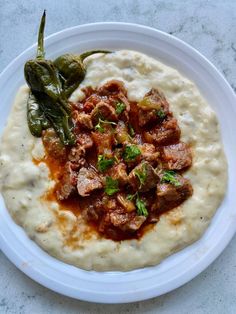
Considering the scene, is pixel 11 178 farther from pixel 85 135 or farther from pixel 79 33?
pixel 79 33

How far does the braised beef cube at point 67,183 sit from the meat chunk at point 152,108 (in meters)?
1.14

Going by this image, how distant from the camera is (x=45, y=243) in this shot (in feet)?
23.8

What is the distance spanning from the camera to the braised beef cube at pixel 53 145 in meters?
7.40

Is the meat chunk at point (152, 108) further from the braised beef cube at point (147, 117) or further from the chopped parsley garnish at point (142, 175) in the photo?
the chopped parsley garnish at point (142, 175)

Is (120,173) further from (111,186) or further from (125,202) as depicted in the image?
(125,202)

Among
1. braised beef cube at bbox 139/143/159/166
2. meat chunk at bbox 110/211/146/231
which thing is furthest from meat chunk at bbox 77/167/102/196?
braised beef cube at bbox 139/143/159/166

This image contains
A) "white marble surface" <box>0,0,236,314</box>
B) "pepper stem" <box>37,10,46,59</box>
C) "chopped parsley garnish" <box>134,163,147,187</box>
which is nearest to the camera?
"chopped parsley garnish" <box>134,163,147,187</box>

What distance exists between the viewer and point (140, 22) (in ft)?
27.0

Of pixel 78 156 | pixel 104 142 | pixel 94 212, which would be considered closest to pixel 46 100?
pixel 78 156

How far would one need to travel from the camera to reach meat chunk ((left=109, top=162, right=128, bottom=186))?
23.4 ft

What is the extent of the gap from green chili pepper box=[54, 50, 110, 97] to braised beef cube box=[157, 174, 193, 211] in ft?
6.14

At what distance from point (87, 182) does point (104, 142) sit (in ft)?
1.94

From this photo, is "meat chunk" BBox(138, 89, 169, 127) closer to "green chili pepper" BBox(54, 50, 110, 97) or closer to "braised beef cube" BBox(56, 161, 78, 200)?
"green chili pepper" BBox(54, 50, 110, 97)

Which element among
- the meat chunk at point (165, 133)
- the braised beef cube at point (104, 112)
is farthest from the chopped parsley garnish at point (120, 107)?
the meat chunk at point (165, 133)
